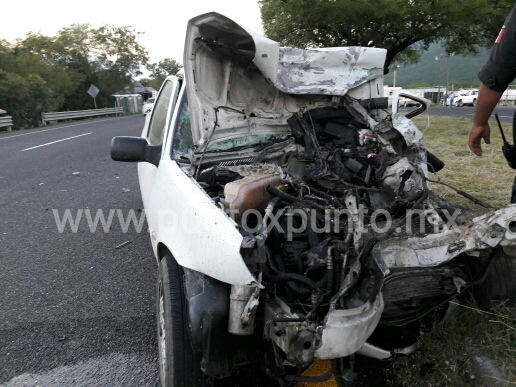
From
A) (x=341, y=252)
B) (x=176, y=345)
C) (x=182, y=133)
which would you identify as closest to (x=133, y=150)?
(x=182, y=133)

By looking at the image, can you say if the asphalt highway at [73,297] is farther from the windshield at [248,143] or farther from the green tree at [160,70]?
the green tree at [160,70]

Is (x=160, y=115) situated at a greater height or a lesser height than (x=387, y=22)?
lesser

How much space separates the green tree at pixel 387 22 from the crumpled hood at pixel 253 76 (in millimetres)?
8985

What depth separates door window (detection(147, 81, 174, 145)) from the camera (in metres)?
3.41

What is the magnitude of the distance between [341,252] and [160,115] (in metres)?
2.40

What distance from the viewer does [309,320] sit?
5.26 feet

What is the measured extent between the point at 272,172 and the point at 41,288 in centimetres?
217

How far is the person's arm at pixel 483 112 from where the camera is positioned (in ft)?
7.49

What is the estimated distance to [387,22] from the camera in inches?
A: 472

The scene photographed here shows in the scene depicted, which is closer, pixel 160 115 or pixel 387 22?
pixel 160 115

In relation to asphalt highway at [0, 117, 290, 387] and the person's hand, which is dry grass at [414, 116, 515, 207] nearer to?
the person's hand

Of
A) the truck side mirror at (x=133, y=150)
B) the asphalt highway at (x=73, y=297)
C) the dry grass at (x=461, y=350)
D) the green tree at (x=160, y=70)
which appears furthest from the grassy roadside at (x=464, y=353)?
the green tree at (x=160, y=70)

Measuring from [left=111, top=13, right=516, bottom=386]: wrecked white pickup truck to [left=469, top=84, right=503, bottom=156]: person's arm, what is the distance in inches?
15.2

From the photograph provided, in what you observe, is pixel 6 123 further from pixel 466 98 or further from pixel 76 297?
pixel 466 98
